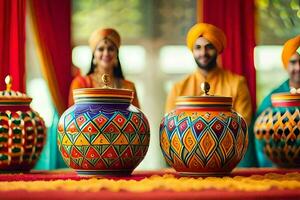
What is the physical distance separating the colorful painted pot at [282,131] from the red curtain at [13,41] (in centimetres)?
203

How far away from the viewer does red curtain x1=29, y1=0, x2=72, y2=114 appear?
3508mm

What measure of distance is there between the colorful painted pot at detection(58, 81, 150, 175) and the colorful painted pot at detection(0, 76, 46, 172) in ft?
0.51

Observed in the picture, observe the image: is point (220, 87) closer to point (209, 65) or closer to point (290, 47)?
point (209, 65)

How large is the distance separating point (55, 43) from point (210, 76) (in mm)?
1014

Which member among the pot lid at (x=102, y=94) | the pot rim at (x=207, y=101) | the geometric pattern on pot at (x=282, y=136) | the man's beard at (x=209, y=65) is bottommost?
the geometric pattern on pot at (x=282, y=136)

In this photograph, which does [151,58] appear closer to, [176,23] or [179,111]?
[176,23]

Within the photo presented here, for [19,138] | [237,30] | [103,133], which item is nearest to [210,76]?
[237,30]

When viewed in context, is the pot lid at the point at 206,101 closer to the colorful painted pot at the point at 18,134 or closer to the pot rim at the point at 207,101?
the pot rim at the point at 207,101

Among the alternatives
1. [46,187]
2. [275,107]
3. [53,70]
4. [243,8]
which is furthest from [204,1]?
[46,187]

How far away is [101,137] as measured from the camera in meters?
1.27

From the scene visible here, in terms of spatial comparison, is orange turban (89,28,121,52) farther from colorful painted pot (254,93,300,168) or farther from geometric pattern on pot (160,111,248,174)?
geometric pattern on pot (160,111,248,174)

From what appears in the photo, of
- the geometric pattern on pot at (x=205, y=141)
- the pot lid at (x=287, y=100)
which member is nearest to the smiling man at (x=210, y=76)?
the pot lid at (x=287, y=100)

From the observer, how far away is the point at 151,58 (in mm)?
3951

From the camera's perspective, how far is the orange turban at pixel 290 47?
249 centimetres
